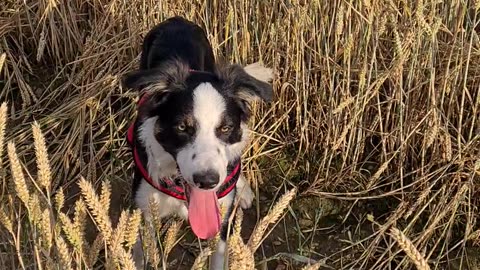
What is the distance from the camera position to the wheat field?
276 centimetres

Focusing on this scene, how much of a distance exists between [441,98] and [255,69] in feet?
2.79

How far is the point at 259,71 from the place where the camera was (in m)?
3.02

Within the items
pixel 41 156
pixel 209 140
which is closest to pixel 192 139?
pixel 209 140

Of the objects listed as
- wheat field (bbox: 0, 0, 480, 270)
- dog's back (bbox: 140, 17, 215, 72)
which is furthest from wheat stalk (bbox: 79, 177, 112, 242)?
dog's back (bbox: 140, 17, 215, 72)

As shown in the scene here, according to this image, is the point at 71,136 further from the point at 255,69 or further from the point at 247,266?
the point at 247,266

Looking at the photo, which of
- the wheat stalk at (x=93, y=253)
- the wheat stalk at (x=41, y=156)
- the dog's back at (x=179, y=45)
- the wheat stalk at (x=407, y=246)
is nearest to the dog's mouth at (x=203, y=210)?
the dog's back at (x=179, y=45)

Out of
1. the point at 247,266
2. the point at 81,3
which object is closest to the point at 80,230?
the point at 247,266

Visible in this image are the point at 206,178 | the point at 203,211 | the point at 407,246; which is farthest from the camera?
the point at 203,211

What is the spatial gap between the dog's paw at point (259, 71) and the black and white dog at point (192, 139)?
6 cm

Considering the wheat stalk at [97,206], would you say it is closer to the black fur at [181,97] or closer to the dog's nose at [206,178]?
the dog's nose at [206,178]

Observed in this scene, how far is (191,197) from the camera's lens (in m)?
2.55

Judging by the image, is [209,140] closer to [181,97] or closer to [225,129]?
[225,129]

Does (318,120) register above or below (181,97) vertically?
below

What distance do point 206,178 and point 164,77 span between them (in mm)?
530
